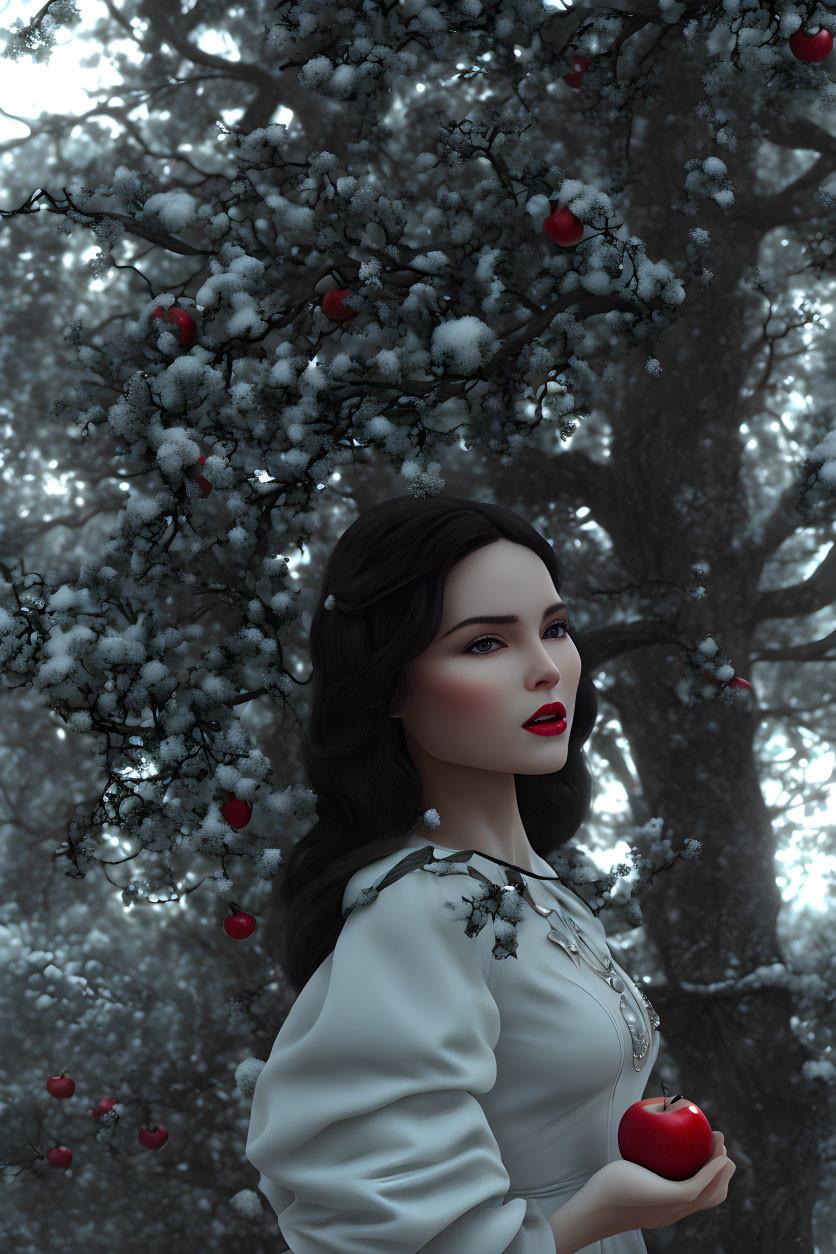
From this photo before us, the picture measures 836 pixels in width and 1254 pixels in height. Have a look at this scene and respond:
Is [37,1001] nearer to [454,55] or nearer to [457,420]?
[457,420]

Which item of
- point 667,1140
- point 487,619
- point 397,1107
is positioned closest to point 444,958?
point 397,1107

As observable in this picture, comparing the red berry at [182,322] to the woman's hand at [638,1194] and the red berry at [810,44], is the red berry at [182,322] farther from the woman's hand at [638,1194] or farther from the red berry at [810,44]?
the woman's hand at [638,1194]

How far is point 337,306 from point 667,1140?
1.63m

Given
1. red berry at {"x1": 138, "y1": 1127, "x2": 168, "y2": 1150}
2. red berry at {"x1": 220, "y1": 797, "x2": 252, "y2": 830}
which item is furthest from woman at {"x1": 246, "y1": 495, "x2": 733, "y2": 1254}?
red berry at {"x1": 138, "y1": 1127, "x2": 168, "y2": 1150}

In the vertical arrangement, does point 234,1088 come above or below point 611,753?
below

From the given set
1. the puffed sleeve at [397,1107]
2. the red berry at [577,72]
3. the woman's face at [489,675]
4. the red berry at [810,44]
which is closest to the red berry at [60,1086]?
the puffed sleeve at [397,1107]

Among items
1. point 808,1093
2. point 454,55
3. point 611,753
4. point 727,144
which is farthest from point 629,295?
point 808,1093

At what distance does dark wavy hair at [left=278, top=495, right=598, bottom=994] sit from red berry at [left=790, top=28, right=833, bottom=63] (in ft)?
3.69

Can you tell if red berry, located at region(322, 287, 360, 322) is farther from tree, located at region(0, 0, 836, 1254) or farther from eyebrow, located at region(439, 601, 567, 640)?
eyebrow, located at region(439, 601, 567, 640)

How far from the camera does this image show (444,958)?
165 cm

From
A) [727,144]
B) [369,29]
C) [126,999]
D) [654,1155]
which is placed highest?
[369,29]

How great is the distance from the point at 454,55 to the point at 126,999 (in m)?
2.55

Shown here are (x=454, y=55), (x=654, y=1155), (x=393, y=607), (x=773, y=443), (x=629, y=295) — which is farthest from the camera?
(x=773, y=443)

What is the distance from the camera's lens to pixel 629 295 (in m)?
2.31
